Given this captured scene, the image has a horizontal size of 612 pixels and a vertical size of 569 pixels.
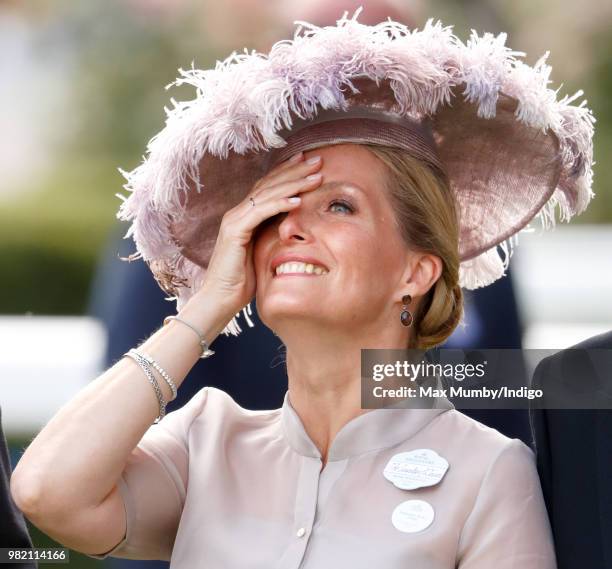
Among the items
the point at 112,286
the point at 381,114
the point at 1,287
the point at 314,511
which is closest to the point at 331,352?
the point at 314,511

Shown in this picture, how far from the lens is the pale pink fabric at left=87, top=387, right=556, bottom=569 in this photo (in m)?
2.25

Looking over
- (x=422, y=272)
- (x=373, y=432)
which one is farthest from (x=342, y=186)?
(x=373, y=432)

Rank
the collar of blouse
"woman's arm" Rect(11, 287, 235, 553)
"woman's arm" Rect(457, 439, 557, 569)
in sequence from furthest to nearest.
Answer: the collar of blouse < "woman's arm" Rect(11, 287, 235, 553) < "woman's arm" Rect(457, 439, 557, 569)

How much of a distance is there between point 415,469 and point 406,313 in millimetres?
329

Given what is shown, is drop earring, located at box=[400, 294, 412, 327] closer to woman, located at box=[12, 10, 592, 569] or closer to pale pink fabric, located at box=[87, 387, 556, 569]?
woman, located at box=[12, 10, 592, 569]

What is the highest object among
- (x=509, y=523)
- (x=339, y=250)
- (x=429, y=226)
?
(x=429, y=226)

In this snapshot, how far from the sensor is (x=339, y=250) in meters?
2.42

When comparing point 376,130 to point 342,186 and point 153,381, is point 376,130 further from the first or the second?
point 153,381

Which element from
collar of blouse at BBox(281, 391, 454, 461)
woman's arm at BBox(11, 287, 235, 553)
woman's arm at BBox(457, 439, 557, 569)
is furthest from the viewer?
collar of blouse at BBox(281, 391, 454, 461)

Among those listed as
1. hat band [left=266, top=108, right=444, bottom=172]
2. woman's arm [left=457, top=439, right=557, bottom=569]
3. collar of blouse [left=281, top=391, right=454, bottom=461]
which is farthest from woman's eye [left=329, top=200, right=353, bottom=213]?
woman's arm [left=457, top=439, right=557, bottom=569]

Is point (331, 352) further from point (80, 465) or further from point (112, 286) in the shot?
point (112, 286)

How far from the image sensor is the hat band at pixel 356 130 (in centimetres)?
251

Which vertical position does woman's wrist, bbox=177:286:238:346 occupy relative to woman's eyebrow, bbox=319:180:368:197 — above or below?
below

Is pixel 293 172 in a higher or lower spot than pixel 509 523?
higher
